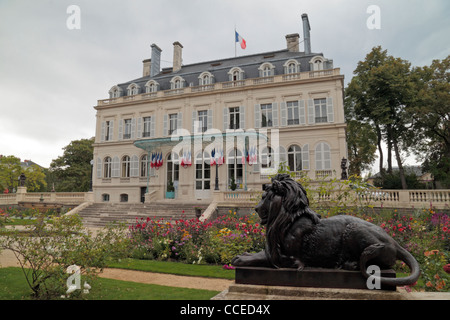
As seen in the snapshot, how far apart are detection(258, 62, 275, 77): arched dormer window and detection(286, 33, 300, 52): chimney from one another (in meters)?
4.55

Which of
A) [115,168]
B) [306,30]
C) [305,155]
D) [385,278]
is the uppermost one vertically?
[306,30]

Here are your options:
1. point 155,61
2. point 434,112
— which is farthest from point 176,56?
point 434,112

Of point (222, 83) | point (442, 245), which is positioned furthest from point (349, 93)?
point (442, 245)

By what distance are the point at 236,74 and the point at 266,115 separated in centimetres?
489

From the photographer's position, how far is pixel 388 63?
23.6 m

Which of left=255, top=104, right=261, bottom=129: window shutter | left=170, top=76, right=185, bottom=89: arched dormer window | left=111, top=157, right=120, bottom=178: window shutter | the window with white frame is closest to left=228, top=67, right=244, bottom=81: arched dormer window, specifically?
left=255, top=104, right=261, bottom=129: window shutter

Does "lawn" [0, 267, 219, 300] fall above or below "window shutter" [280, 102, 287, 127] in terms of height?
below

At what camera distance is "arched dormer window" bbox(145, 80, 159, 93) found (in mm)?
27656

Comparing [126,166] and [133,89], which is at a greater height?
[133,89]

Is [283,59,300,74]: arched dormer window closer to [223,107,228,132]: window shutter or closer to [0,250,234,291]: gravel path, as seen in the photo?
[223,107,228,132]: window shutter

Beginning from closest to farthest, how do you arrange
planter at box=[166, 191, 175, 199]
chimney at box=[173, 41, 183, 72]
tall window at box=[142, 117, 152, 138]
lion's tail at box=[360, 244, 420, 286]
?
lion's tail at box=[360, 244, 420, 286] < planter at box=[166, 191, 175, 199] < tall window at box=[142, 117, 152, 138] < chimney at box=[173, 41, 183, 72]

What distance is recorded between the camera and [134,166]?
26.0 meters

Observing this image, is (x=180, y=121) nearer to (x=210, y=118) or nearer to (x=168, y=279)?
(x=210, y=118)
